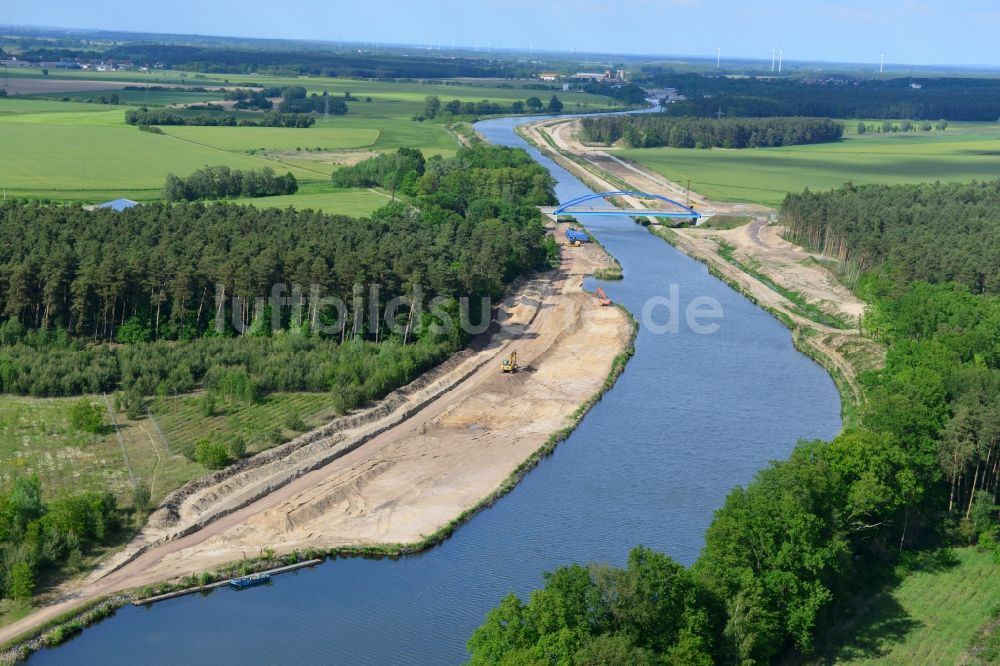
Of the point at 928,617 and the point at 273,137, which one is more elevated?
the point at 273,137

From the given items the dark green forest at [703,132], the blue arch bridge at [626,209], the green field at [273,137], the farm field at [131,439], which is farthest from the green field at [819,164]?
the farm field at [131,439]

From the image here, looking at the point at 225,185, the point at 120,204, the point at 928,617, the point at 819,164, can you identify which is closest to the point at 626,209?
the point at 225,185

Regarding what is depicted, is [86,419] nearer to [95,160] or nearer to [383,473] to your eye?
[383,473]

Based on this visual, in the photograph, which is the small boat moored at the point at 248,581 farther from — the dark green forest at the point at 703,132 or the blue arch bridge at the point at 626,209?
the dark green forest at the point at 703,132

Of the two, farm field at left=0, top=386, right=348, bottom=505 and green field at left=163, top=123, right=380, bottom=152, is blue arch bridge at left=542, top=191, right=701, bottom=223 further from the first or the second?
farm field at left=0, top=386, right=348, bottom=505

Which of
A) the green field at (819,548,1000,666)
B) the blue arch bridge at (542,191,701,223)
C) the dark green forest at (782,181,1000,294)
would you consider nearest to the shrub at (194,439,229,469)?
the green field at (819,548,1000,666)
